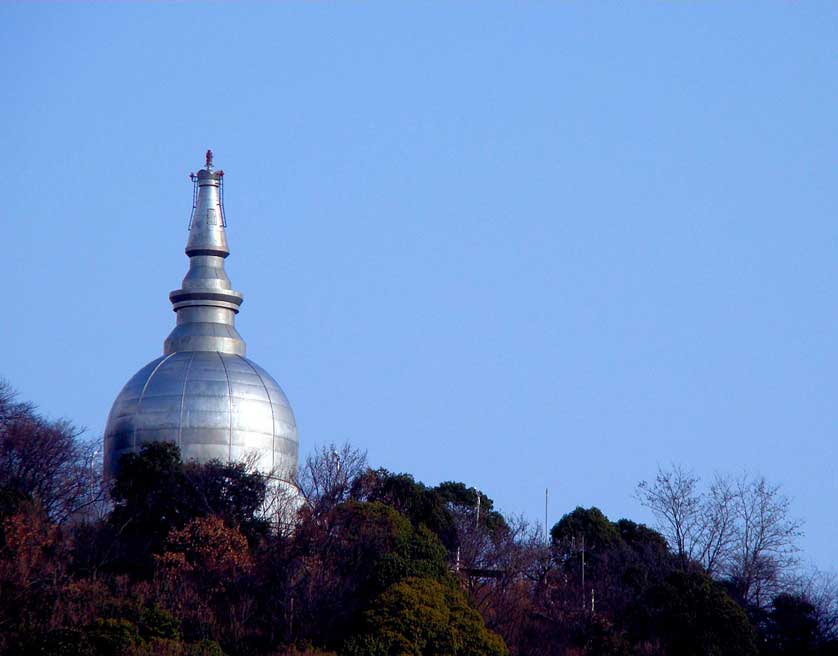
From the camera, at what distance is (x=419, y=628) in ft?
116

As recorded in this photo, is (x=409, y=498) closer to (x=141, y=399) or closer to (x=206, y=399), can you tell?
(x=206, y=399)

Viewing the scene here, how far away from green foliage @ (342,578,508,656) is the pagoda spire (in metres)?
18.4

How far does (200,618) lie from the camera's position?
3528 centimetres

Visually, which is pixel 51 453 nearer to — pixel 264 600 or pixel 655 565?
pixel 264 600

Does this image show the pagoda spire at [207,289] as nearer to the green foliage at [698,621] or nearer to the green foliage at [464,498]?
the green foliage at [464,498]

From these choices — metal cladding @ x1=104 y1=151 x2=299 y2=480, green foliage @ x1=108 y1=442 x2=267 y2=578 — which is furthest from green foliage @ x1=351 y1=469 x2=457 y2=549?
green foliage @ x1=108 y1=442 x2=267 y2=578

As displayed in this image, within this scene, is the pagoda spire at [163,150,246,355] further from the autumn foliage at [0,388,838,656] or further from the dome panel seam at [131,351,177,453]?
the autumn foliage at [0,388,838,656]

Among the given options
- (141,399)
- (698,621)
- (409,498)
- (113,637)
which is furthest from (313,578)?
(141,399)

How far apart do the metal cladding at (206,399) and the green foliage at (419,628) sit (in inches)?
543

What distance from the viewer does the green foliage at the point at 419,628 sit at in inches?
1374

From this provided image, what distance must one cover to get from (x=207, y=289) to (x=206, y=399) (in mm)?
5455

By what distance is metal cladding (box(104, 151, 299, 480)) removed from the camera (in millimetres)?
49438

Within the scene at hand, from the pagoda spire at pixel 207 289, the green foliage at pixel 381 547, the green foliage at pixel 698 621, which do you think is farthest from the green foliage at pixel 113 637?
the pagoda spire at pixel 207 289

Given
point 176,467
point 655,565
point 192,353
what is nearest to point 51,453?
point 176,467
